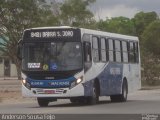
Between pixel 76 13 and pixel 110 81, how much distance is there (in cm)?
2666

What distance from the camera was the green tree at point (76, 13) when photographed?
5444 cm

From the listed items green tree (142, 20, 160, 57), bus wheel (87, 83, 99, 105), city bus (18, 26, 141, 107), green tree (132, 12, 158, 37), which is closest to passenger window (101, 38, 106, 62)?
city bus (18, 26, 141, 107)

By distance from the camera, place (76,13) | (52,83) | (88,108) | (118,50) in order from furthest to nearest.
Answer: (76,13) < (118,50) < (52,83) < (88,108)

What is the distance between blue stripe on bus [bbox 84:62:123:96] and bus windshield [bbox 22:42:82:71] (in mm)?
1169

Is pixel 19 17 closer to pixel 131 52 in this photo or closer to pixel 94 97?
pixel 131 52

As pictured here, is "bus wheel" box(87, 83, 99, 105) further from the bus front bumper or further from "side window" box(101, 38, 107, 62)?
"side window" box(101, 38, 107, 62)

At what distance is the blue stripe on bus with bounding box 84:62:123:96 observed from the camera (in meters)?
25.8

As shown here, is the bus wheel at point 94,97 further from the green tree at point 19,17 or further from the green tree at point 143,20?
the green tree at point 143,20

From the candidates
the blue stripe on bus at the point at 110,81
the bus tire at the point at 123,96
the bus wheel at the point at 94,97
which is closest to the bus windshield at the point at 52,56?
the blue stripe on bus at the point at 110,81

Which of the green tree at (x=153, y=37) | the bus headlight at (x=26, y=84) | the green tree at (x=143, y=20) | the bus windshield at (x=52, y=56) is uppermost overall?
the green tree at (x=143, y=20)

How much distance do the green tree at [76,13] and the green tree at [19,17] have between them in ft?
18.4

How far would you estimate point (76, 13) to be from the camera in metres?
54.4

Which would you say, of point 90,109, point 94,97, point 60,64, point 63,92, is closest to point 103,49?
point 94,97

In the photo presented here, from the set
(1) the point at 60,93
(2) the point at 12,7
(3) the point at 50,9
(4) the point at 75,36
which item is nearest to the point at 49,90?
(1) the point at 60,93
